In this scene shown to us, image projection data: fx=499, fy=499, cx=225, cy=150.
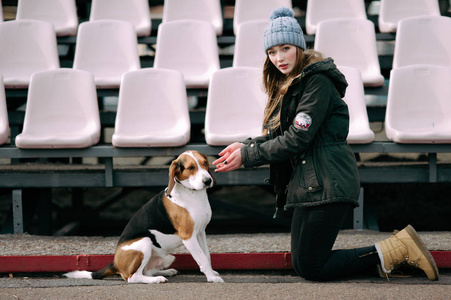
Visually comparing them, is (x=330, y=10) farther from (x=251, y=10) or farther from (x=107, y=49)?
(x=107, y=49)

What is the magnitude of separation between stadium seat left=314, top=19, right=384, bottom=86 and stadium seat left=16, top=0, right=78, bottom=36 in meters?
2.84

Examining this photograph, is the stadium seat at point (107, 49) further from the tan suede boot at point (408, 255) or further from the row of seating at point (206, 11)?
the tan suede boot at point (408, 255)

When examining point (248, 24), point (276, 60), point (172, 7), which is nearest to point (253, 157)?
point (276, 60)

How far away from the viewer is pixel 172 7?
19.8 ft

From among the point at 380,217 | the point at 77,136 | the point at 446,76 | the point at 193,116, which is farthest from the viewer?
the point at 380,217

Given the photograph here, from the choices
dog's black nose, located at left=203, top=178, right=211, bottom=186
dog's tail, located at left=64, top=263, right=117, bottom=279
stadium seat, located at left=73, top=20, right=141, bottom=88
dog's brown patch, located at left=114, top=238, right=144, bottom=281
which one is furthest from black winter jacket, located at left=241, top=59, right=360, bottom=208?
stadium seat, located at left=73, top=20, right=141, bottom=88

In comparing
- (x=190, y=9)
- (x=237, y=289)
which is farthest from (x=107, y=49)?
(x=237, y=289)

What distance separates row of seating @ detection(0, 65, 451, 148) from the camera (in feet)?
13.7

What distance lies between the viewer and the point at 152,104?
4.29 m

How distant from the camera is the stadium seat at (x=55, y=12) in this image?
575cm

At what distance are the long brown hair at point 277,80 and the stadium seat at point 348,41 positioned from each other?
233 centimetres

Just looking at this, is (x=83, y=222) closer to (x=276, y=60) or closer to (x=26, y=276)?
(x=26, y=276)

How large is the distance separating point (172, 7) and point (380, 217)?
343cm

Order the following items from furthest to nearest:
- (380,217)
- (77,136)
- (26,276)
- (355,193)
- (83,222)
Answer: (83,222)
(380,217)
(77,136)
(26,276)
(355,193)
